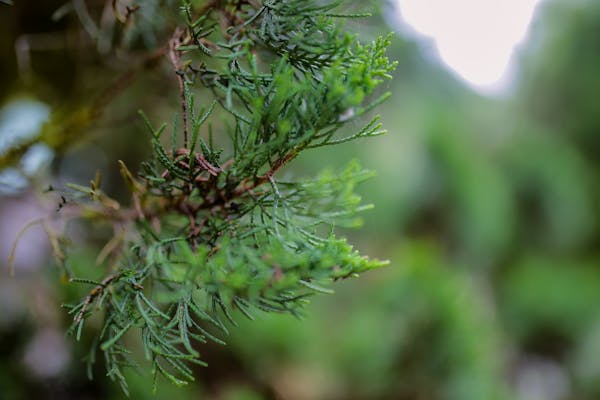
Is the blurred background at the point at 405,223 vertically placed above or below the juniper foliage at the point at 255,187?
above

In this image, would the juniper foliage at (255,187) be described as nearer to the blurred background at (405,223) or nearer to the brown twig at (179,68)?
the brown twig at (179,68)

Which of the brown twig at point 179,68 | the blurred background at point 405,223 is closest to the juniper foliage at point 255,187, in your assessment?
the brown twig at point 179,68

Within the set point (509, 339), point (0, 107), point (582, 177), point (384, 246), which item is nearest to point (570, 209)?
point (582, 177)

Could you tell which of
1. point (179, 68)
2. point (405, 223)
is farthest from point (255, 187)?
point (405, 223)

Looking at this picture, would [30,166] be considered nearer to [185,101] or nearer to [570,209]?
[185,101]

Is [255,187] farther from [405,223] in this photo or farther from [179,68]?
[405,223]

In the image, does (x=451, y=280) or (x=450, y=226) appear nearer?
(x=451, y=280)

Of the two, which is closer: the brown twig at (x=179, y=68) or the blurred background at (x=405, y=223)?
the brown twig at (x=179, y=68)

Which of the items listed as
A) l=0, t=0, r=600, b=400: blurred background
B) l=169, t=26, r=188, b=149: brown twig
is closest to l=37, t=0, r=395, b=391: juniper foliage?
l=169, t=26, r=188, b=149: brown twig
